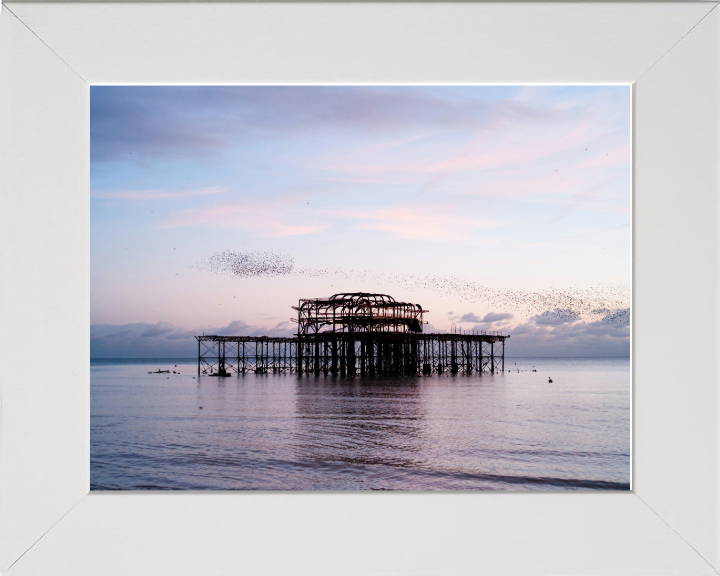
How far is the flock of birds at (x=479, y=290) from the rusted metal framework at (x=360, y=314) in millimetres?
2295

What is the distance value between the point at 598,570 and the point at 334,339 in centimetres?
2712

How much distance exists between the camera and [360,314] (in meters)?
29.4

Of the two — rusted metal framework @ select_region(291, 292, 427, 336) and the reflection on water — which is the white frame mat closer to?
the reflection on water

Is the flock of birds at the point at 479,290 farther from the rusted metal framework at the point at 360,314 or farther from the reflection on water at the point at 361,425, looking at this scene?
the reflection on water at the point at 361,425

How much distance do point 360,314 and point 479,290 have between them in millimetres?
10436

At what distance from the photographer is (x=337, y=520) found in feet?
11.0

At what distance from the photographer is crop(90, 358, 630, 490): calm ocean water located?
739 cm

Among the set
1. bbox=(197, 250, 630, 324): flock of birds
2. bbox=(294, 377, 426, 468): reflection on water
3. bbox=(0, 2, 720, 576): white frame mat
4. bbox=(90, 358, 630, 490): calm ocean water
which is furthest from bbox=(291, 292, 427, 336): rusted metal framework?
bbox=(0, 2, 720, 576): white frame mat

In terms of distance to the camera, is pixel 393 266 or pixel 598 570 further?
pixel 393 266
